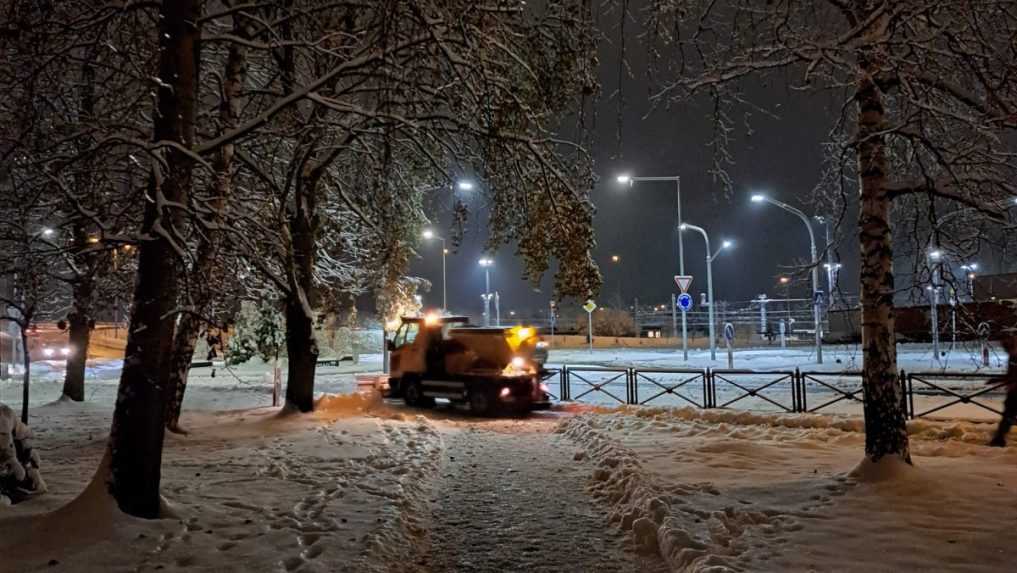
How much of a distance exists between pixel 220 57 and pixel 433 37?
817cm

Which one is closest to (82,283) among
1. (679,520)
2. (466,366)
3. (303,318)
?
(303,318)

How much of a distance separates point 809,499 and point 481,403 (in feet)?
36.9

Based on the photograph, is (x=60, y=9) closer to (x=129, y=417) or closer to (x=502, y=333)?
(x=129, y=417)

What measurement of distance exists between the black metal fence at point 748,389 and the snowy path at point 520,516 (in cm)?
602

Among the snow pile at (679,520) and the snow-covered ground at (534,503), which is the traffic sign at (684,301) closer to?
the snow-covered ground at (534,503)

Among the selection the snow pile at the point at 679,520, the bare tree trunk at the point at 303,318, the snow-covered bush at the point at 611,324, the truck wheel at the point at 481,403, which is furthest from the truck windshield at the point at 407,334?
the snow-covered bush at the point at 611,324

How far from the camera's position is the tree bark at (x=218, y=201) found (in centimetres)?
869

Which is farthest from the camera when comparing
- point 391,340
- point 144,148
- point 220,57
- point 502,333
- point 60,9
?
point 391,340

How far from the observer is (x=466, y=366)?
1884 centimetres

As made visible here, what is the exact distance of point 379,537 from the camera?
6414mm

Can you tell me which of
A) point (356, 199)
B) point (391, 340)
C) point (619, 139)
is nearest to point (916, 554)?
point (619, 139)

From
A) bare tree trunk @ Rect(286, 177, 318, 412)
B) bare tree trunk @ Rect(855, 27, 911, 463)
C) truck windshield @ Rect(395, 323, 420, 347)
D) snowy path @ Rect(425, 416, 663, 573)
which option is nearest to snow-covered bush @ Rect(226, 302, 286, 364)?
truck windshield @ Rect(395, 323, 420, 347)

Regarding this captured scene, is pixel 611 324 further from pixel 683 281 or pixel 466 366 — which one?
pixel 466 366

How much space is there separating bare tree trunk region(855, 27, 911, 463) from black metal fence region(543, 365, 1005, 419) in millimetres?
5198
